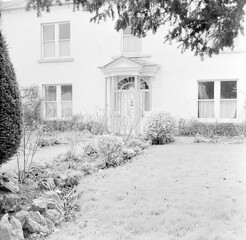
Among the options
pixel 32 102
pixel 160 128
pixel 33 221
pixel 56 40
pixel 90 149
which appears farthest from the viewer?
pixel 56 40

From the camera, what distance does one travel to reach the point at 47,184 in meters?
4.45

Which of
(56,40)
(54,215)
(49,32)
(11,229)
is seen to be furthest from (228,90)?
(11,229)

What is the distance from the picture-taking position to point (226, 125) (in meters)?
12.0

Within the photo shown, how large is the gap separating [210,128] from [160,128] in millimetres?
3020

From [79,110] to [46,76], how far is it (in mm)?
2302

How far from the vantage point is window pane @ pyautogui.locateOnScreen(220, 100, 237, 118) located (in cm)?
1235

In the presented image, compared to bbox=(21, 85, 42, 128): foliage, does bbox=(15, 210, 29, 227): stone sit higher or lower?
lower

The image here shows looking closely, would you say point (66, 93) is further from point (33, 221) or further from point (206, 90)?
point (33, 221)

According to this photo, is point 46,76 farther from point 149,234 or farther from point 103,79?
point 149,234

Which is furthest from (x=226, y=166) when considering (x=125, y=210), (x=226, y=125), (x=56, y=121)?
(x=56, y=121)

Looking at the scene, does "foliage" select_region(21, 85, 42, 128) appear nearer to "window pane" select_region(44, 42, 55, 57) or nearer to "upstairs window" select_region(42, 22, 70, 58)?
"window pane" select_region(44, 42, 55, 57)

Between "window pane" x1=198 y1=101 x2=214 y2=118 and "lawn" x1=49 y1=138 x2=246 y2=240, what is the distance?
660 centimetres

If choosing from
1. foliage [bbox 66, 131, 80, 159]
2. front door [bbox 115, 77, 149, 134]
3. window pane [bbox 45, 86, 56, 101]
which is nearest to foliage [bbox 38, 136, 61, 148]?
foliage [bbox 66, 131, 80, 159]

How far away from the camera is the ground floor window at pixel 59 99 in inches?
512
